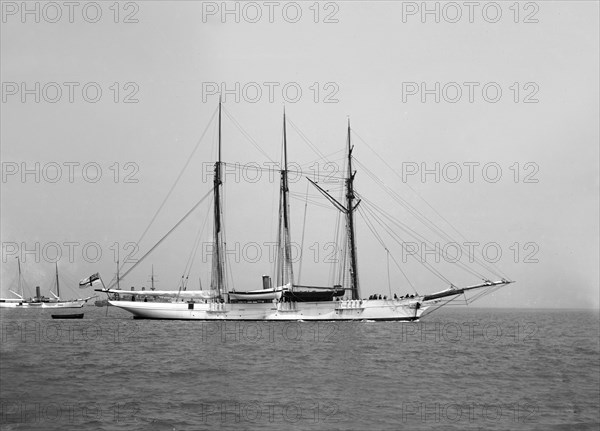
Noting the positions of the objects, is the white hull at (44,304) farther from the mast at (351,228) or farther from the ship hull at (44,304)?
the mast at (351,228)

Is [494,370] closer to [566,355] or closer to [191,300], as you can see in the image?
[566,355]

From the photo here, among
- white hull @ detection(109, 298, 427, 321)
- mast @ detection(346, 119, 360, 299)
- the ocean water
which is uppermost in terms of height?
mast @ detection(346, 119, 360, 299)

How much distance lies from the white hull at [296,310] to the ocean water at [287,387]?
2433 centimetres

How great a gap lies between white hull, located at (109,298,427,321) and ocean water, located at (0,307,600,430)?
2433cm

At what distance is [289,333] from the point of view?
59031mm

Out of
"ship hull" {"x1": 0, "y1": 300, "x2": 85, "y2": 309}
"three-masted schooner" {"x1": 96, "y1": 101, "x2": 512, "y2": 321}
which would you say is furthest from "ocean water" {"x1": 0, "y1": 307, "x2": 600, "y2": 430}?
"ship hull" {"x1": 0, "y1": 300, "x2": 85, "y2": 309}

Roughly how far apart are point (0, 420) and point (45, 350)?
73.9 feet

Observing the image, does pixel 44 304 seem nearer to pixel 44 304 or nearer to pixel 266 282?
pixel 44 304

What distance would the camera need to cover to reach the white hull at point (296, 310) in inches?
2881

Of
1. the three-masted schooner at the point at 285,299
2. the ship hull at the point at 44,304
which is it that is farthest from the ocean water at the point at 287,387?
the ship hull at the point at 44,304

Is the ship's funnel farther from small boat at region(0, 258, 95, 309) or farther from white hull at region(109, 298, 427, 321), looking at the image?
small boat at region(0, 258, 95, 309)

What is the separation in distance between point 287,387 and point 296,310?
47.3 meters

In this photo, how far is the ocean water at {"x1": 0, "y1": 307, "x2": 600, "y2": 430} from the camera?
20969 millimetres

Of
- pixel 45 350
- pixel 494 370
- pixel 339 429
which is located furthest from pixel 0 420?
pixel 494 370
